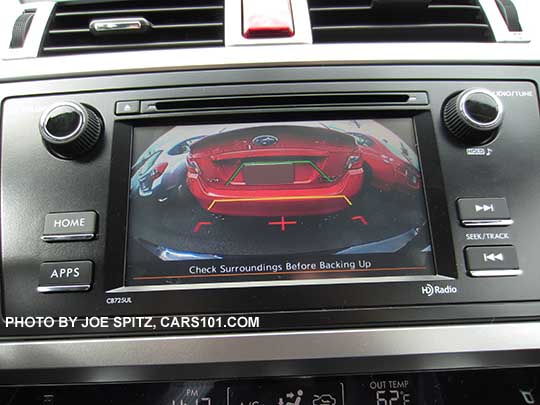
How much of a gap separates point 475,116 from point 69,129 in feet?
2.81

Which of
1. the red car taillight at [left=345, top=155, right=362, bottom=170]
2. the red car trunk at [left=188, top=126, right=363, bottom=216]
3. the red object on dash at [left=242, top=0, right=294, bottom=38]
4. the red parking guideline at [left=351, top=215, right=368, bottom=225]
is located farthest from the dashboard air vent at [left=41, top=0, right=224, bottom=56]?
the red parking guideline at [left=351, top=215, right=368, bottom=225]

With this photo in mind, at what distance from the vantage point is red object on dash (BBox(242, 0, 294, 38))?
106 cm

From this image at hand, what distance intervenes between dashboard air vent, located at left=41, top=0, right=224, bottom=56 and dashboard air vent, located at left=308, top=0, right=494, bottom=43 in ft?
0.90

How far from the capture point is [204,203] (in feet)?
3.11

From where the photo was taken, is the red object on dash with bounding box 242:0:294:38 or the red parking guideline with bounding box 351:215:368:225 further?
the red object on dash with bounding box 242:0:294:38

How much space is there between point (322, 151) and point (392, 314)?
365mm

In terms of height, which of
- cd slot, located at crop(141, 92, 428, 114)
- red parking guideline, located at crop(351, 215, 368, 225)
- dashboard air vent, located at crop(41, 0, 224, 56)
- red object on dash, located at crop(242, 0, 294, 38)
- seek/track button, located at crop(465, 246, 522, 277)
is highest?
dashboard air vent, located at crop(41, 0, 224, 56)

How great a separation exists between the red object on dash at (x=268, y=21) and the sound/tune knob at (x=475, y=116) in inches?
16.1

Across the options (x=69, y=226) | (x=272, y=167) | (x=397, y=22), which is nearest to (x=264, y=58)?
(x=272, y=167)

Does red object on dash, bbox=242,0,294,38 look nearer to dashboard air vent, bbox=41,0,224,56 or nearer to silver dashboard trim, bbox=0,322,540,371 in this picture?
dashboard air vent, bbox=41,0,224,56

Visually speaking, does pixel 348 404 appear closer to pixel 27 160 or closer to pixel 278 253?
pixel 278 253

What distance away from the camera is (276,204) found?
3.09ft

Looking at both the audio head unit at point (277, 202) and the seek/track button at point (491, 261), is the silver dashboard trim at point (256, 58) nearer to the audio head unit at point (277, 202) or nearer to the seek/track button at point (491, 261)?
the audio head unit at point (277, 202)

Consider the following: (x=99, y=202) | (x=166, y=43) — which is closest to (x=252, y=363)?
(x=99, y=202)
